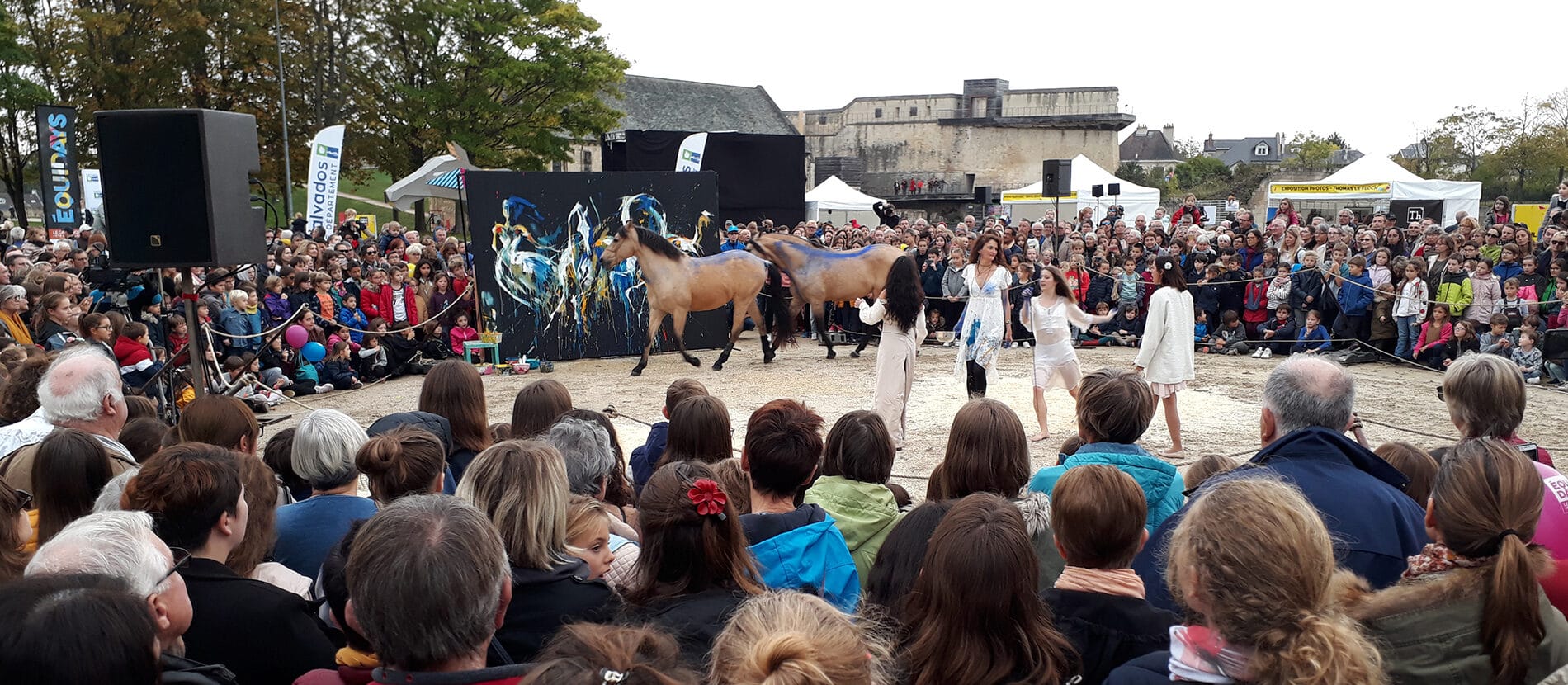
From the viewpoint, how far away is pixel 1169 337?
23.4 feet

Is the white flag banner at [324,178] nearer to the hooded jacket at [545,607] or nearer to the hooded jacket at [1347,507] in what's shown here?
the hooded jacket at [545,607]

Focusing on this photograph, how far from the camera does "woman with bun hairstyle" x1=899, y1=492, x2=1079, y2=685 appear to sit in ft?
6.89

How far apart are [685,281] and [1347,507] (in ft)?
31.9

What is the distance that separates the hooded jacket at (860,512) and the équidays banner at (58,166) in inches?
582

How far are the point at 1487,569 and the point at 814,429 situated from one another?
5.65ft

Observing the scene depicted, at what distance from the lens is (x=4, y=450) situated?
3.76 m

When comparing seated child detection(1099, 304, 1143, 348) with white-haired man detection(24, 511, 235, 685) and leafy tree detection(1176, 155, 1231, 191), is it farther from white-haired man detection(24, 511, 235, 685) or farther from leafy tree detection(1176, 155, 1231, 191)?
leafy tree detection(1176, 155, 1231, 191)

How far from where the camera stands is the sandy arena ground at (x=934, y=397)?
26.4 feet

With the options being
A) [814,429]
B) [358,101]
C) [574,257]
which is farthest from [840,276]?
[358,101]

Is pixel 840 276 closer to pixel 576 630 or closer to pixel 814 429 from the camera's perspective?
pixel 814 429

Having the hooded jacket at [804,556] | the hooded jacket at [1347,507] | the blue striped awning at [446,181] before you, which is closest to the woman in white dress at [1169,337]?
the hooded jacket at [1347,507]

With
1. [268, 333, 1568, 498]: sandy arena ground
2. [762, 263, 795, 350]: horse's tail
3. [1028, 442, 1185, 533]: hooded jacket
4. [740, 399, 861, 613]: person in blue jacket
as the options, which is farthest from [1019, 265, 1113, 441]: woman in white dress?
[762, 263, 795, 350]: horse's tail

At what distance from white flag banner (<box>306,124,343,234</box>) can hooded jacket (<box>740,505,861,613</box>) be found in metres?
16.8

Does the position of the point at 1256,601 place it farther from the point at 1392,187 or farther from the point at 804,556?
the point at 1392,187
